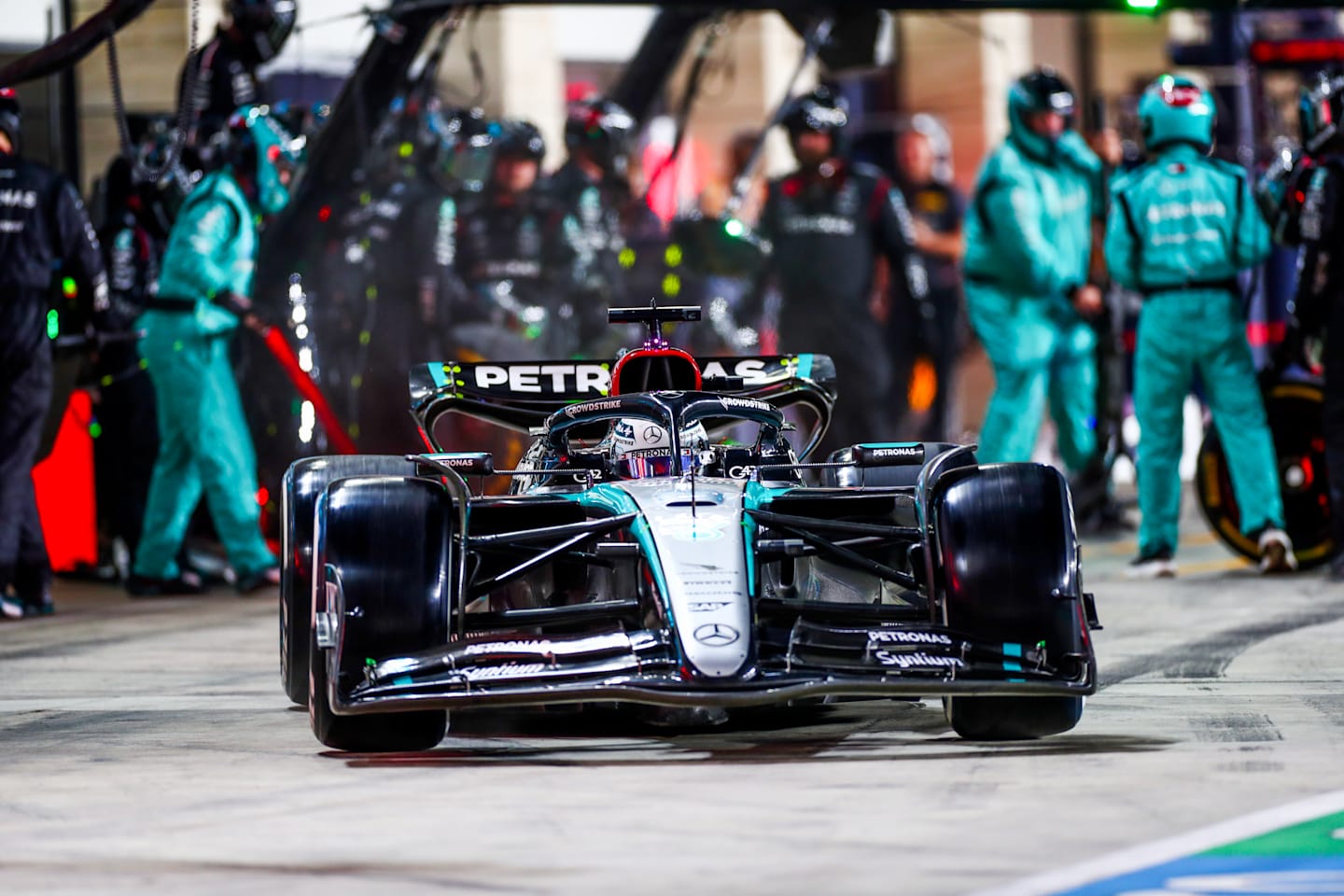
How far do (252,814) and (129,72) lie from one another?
14.3 metres

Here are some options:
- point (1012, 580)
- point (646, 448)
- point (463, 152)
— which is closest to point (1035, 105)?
point (463, 152)

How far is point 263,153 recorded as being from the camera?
1277 cm

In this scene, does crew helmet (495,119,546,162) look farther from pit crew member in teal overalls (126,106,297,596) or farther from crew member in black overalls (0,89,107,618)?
crew member in black overalls (0,89,107,618)

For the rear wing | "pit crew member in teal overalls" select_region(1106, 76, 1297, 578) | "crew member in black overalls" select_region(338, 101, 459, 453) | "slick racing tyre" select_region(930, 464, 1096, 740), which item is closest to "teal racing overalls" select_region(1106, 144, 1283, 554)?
"pit crew member in teal overalls" select_region(1106, 76, 1297, 578)

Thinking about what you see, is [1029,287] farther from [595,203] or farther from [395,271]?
[395,271]

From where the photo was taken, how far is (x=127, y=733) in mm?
7332

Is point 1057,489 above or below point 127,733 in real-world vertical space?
above

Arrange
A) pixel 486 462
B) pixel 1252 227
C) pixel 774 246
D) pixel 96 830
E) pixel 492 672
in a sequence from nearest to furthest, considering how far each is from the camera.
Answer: pixel 96 830 < pixel 492 672 < pixel 486 462 < pixel 1252 227 < pixel 774 246

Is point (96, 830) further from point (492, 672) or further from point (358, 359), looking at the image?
point (358, 359)

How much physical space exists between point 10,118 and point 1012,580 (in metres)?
7.08

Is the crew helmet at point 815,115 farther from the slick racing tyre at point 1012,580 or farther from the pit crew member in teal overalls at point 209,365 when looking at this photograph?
the slick racing tyre at point 1012,580

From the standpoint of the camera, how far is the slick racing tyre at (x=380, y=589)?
642 cm

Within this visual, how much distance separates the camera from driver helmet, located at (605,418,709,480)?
301 inches

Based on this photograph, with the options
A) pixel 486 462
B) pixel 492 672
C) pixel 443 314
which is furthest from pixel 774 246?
pixel 492 672
